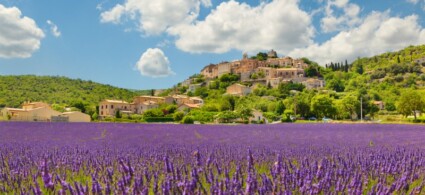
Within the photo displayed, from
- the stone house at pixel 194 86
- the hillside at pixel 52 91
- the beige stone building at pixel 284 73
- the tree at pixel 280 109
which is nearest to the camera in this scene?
the tree at pixel 280 109

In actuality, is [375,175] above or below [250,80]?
below

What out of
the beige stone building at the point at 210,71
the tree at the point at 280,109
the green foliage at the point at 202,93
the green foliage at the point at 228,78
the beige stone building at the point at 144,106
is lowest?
the tree at the point at 280,109

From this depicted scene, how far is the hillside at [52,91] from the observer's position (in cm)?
7716

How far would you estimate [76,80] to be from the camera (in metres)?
99.9

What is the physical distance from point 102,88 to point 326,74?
61433mm

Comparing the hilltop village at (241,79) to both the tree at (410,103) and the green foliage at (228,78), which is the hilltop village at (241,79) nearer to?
the green foliage at (228,78)

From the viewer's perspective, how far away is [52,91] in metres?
86.2

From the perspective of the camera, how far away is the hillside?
7716 cm

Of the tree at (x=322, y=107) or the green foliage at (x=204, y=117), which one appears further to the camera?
the tree at (x=322, y=107)

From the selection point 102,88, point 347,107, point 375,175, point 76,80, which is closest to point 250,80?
point 102,88

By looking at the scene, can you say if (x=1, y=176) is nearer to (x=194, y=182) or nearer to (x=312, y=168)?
(x=194, y=182)

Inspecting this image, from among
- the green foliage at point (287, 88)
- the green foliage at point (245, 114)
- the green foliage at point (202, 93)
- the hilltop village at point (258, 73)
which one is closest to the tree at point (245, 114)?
the green foliage at point (245, 114)

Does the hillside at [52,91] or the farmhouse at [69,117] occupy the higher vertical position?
the hillside at [52,91]

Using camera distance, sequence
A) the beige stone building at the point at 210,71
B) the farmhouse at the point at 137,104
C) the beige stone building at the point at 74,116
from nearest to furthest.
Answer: the beige stone building at the point at 74,116
the farmhouse at the point at 137,104
the beige stone building at the point at 210,71
